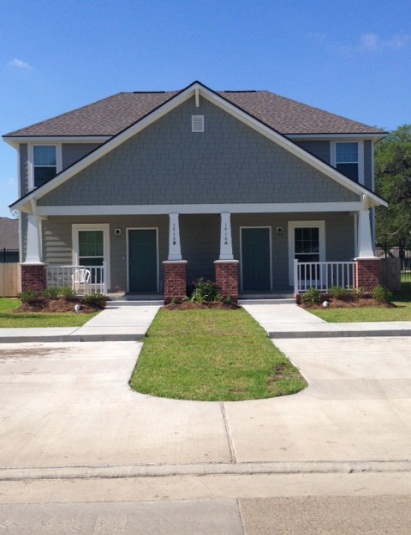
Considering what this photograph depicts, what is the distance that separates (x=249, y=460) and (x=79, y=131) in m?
18.3

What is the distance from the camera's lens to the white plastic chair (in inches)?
749

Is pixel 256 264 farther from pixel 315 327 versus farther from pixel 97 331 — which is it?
pixel 97 331

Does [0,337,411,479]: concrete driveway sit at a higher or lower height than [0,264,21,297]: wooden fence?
lower

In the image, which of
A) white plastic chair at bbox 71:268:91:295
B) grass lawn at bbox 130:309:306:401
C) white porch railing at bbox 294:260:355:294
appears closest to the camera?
grass lawn at bbox 130:309:306:401

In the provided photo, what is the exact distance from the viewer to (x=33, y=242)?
731 inches

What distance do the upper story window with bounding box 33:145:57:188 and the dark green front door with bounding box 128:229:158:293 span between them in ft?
12.2

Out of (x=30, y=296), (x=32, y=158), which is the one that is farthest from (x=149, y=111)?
(x=30, y=296)

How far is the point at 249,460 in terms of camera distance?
5.39m

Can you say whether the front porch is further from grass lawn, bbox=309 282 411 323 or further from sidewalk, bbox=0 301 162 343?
sidewalk, bbox=0 301 162 343

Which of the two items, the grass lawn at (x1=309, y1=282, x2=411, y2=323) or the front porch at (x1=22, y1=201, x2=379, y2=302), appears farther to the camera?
the front porch at (x1=22, y1=201, x2=379, y2=302)

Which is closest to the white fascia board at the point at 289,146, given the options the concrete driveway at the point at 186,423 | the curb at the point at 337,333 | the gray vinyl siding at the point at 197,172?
the gray vinyl siding at the point at 197,172

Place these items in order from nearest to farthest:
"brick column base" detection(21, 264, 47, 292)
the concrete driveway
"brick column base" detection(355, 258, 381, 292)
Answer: the concrete driveway < "brick column base" detection(21, 264, 47, 292) < "brick column base" detection(355, 258, 381, 292)

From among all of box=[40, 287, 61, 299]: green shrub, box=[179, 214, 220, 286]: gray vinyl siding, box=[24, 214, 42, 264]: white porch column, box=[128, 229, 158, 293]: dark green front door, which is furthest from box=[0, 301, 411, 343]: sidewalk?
box=[179, 214, 220, 286]: gray vinyl siding

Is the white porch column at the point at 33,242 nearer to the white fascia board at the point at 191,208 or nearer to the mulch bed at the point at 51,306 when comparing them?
the white fascia board at the point at 191,208
